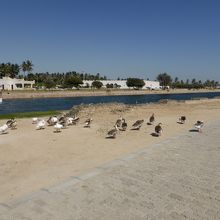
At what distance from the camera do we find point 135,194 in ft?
26.9

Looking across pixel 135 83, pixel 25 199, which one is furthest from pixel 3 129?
pixel 135 83

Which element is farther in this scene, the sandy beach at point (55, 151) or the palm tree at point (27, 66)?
the palm tree at point (27, 66)

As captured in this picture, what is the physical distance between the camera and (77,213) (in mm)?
7137

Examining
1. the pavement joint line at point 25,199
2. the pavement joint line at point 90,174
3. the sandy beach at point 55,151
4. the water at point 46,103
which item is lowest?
the water at point 46,103

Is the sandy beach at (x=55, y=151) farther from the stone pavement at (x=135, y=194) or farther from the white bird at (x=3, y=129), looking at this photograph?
the stone pavement at (x=135, y=194)

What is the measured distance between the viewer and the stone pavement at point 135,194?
7.11 metres

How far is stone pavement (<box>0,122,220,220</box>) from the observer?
7.11 m

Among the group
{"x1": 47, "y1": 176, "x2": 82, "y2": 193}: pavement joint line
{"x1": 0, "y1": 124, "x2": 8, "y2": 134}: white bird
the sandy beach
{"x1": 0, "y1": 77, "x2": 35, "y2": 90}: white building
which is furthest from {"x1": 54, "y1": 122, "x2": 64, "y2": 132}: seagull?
{"x1": 0, "y1": 77, "x2": 35, "y2": 90}: white building

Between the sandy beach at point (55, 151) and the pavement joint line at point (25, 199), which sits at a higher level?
the pavement joint line at point (25, 199)

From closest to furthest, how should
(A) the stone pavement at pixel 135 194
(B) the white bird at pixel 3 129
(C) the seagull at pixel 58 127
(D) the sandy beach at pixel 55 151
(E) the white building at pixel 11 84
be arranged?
(A) the stone pavement at pixel 135 194 → (D) the sandy beach at pixel 55 151 → (B) the white bird at pixel 3 129 → (C) the seagull at pixel 58 127 → (E) the white building at pixel 11 84

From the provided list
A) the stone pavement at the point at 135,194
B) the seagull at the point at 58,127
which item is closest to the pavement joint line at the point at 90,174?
the stone pavement at the point at 135,194

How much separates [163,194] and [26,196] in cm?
327

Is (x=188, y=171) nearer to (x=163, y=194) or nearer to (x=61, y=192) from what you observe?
(x=163, y=194)

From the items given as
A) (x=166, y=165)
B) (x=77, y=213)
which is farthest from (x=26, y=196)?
(x=166, y=165)
